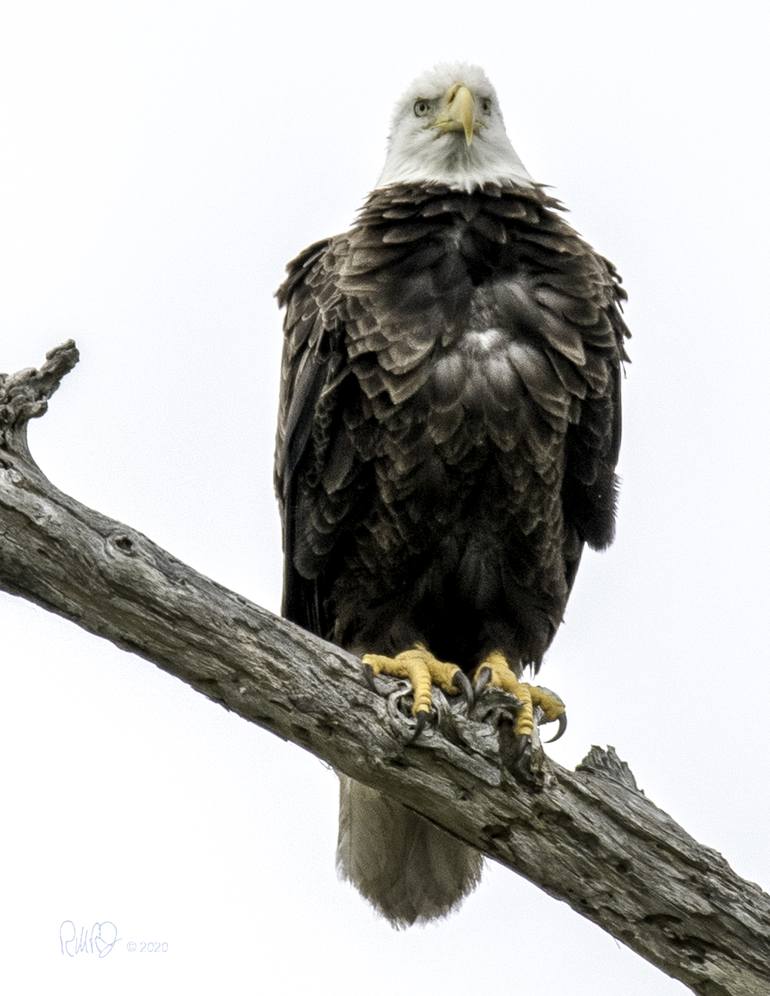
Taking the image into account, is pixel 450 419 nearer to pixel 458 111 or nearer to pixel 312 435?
pixel 312 435

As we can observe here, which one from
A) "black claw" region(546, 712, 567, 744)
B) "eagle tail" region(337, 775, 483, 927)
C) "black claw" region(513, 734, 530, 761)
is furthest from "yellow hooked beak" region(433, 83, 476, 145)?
"eagle tail" region(337, 775, 483, 927)

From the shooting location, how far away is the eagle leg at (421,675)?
18.2 feet

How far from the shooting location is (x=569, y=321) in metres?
6.52

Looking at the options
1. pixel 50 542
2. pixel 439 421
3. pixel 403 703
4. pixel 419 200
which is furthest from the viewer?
pixel 419 200

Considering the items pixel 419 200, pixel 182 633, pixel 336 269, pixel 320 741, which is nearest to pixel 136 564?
pixel 182 633

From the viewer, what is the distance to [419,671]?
19.3 ft

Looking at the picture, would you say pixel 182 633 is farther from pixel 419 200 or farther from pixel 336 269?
pixel 419 200

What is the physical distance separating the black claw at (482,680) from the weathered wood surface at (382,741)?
0.50 meters

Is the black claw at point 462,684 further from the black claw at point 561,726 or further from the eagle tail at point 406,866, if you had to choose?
the eagle tail at point 406,866

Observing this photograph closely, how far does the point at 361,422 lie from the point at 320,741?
157cm

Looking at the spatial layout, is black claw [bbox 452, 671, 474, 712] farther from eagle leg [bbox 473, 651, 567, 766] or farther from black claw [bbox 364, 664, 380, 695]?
black claw [bbox 364, 664, 380, 695]

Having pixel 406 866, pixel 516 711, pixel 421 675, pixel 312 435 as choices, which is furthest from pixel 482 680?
pixel 312 435

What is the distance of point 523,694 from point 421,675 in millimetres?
468

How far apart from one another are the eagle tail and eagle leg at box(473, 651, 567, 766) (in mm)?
817
